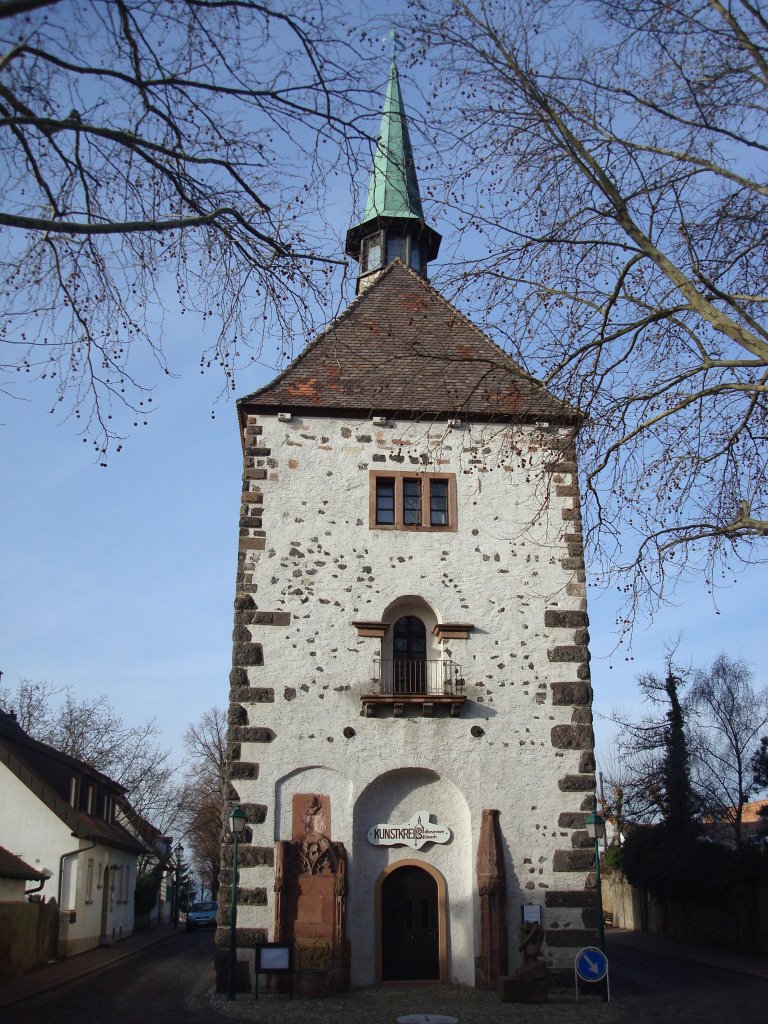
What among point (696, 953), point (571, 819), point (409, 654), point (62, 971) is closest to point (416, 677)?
point (409, 654)

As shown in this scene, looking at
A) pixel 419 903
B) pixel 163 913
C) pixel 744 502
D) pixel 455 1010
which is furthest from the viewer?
pixel 163 913

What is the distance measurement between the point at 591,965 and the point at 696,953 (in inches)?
471

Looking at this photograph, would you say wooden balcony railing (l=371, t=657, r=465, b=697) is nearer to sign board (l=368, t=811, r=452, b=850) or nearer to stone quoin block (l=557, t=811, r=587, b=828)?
sign board (l=368, t=811, r=452, b=850)

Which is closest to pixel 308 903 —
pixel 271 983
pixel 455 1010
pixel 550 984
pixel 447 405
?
pixel 271 983

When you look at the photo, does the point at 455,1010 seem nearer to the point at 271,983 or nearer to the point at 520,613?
the point at 271,983

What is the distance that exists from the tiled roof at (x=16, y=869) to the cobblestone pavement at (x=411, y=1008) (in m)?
6.58

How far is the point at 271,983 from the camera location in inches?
545

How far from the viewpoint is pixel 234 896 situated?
14.2 metres

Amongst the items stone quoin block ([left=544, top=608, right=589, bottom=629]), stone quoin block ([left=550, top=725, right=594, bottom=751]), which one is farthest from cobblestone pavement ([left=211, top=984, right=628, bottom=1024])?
stone quoin block ([left=544, top=608, right=589, bottom=629])

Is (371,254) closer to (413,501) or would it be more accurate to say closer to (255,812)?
(413,501)

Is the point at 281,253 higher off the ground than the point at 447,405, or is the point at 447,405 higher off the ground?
the point at 447,405

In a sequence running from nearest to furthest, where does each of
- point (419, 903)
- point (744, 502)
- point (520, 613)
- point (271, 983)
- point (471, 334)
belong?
1. point (744, 502)
2. point (271, 983)
3. point (419, 903)
4. point (520, 613)
5. point (471, 334)

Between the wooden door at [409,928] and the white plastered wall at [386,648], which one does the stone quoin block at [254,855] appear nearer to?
the white plastered wall at [386,648]

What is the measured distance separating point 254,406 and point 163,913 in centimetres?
4676
